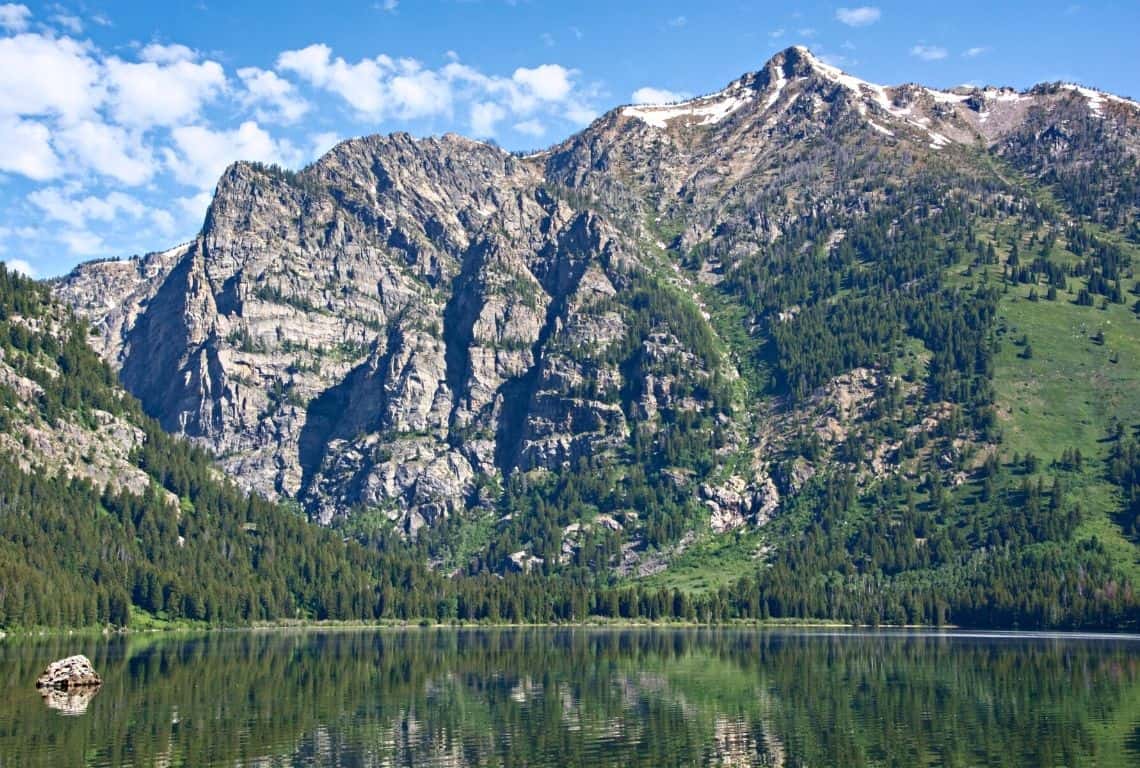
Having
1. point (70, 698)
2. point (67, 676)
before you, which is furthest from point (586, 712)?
point (67, 676)

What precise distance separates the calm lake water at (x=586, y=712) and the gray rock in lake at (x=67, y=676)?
284 centimetres

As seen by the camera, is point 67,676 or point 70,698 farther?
point 67,676

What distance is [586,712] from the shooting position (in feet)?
350

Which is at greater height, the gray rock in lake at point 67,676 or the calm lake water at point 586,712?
the gray rock in lake at point 67,676

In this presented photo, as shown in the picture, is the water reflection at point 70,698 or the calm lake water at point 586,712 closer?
the calm lake water at point 586,712

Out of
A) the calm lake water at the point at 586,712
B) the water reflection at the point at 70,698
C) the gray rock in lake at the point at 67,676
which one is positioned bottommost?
the calm lake water at the point at 586,712

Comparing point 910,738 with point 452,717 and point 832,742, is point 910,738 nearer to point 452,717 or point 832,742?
point 832,742

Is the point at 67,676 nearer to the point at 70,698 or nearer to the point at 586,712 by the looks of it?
the point at 70,698

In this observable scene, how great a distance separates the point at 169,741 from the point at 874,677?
81.3 metres

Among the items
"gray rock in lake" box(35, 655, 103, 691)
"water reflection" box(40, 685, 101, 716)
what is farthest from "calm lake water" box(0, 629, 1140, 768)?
"gray rock in lake" box(35, 655, 103, 691)

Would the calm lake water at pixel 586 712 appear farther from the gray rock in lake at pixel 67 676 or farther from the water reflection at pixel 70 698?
the gray rock in lake at pixel 67 676

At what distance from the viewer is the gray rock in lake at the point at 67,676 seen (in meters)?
122

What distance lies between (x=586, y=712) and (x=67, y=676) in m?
56.3

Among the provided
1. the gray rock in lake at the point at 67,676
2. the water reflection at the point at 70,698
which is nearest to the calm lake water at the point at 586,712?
the water reflection at the point at 70,698
